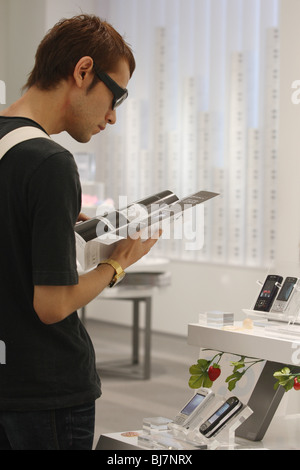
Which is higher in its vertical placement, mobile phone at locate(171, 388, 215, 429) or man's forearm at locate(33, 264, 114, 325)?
man's forearm at locate(33, 264, 114, 325)

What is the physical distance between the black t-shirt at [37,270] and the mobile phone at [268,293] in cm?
84

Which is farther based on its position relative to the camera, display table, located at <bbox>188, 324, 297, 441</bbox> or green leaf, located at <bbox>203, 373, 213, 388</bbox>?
green leaf, located at <bbox>203, 373, 213, 388</bbox>

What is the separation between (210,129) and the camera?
620 cm

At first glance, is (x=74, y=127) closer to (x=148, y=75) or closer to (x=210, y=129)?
(x=210, y=129)

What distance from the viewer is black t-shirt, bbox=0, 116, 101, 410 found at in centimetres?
118

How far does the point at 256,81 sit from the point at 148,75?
1.31 m

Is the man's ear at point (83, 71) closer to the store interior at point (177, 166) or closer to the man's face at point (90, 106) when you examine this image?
the man's face at point (90, 106)

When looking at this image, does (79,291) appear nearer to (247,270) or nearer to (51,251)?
(51,251)

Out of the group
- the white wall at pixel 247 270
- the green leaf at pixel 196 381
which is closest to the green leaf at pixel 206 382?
the green leaf at pixel 196 381

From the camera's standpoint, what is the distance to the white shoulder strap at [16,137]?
1208 mm

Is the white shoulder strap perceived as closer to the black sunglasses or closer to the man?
the man

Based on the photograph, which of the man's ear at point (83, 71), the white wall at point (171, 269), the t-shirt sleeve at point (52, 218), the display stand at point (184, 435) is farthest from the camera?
the white wall at point (171, 269)

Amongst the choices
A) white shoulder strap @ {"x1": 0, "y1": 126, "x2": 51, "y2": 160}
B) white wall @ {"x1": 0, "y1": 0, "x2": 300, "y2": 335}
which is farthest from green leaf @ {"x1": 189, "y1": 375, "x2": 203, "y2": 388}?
white wall @ {"x1": 0, "y1": 0, "x2": 300, "y2": 335}

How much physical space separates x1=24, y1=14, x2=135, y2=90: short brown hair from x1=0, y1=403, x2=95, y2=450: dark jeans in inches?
22.4
